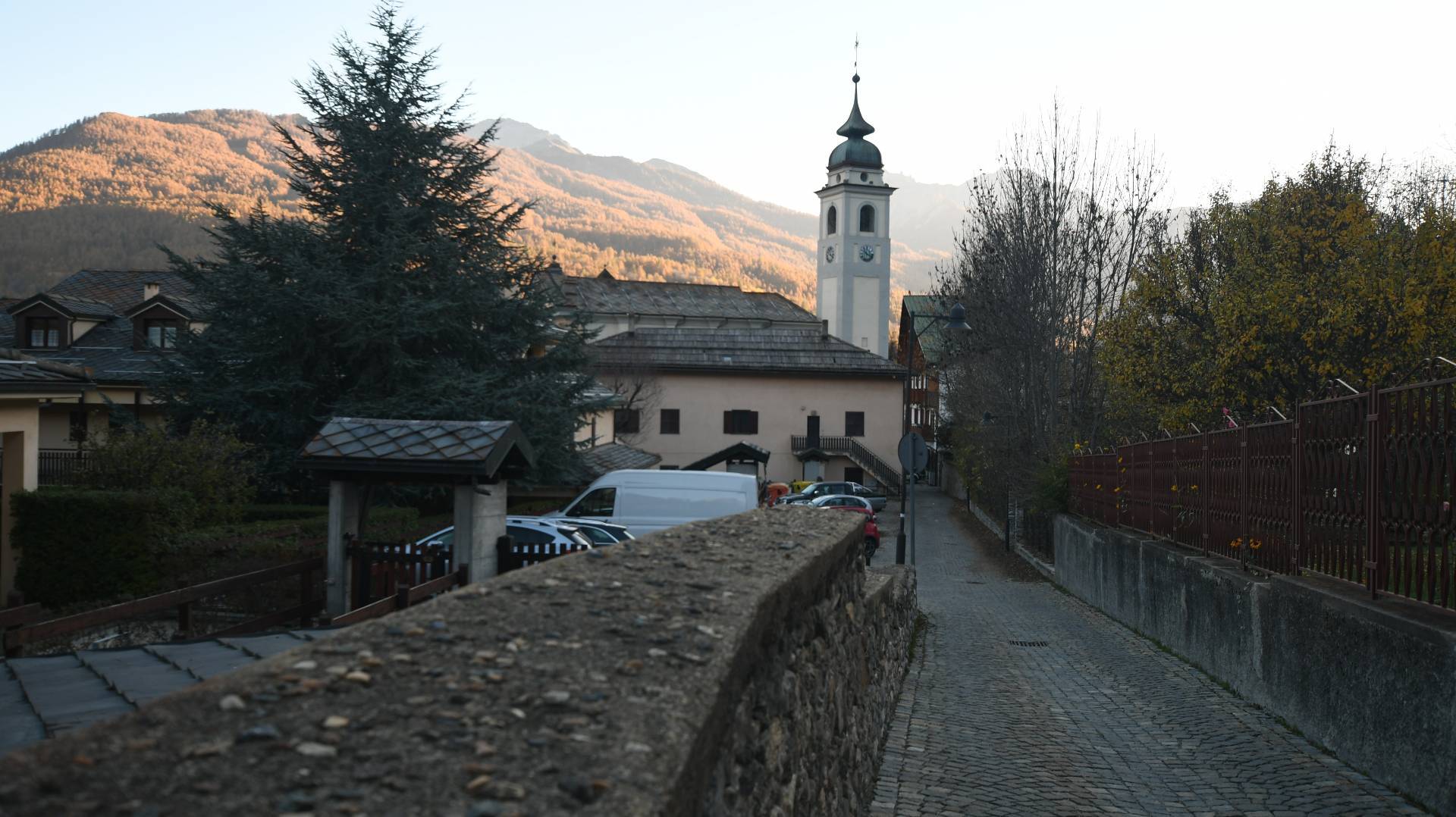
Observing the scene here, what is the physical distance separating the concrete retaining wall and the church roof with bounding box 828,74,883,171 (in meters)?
80.1

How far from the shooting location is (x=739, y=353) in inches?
2393

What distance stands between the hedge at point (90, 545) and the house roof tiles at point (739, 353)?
42366mm

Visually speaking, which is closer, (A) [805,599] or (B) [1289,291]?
(A) [805,599]

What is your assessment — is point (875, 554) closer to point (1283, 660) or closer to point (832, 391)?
point (1283, 660)

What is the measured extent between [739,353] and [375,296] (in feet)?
126

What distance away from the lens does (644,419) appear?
58.6 metres

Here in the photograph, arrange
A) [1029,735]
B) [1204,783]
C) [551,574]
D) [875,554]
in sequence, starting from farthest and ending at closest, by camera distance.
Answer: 1. [875,554]
2. [1029,735]
3. [1204,783]
4. [551,574]

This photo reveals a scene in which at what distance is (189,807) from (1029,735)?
7717 mm

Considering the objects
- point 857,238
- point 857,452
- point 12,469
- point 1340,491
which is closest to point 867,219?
point 857,238

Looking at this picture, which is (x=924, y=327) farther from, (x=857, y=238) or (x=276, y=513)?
(x=276, y=513)

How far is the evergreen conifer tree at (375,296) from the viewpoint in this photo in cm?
2252

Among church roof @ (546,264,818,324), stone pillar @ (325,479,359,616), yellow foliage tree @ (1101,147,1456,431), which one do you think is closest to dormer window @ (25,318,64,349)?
yellow foliage tree @ (1101,147,1456,431)

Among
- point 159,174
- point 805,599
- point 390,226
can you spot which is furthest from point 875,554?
point 159,174

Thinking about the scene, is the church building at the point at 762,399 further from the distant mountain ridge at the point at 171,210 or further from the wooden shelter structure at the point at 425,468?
the wooden shelter structure at the point at 425,468
